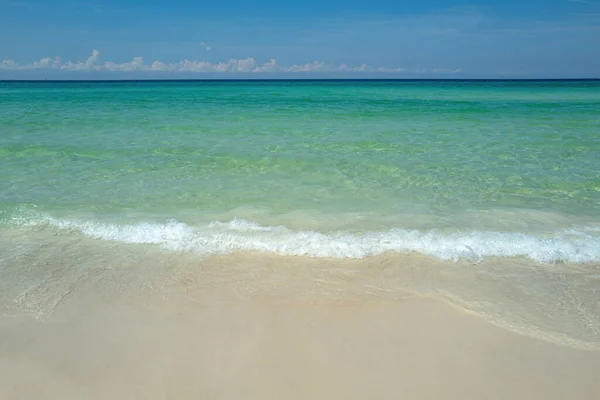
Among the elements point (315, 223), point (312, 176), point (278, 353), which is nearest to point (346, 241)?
point (315, 223)

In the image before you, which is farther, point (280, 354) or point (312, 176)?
point (312, 176)

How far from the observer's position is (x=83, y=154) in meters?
10.5

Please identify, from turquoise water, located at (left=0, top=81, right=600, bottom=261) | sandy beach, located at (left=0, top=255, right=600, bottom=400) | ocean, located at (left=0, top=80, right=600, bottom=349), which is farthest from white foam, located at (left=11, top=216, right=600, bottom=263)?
sandy beach, located at (left=0, top=255, right=600, bottom=400)

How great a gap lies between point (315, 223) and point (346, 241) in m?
0.84

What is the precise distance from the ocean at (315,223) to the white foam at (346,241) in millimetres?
26

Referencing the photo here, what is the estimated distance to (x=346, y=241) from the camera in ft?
17.3

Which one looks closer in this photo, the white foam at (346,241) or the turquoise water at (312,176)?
the white foam at (346,241)

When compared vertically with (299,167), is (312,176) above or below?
below

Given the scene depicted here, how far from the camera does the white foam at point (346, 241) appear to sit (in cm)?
500

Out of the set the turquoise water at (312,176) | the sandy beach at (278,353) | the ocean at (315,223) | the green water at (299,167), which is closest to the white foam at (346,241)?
the ocean at (315,223)

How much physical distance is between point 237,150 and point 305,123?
6139mm

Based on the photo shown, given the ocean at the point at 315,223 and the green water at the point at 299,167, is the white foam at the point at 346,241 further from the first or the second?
the green water at the point at 299,167

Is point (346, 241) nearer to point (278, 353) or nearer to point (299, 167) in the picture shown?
point (278, 353)

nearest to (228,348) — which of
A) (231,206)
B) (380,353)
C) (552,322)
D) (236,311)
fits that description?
(236,311)
